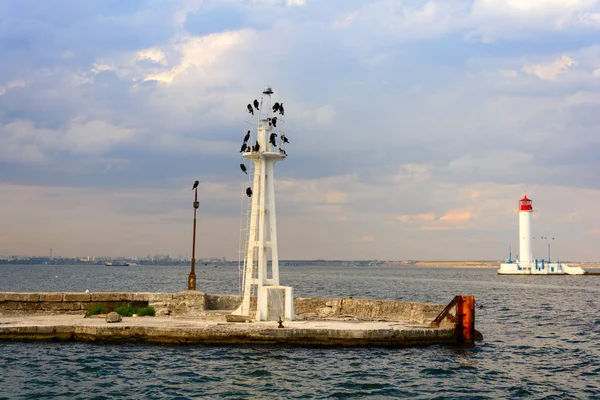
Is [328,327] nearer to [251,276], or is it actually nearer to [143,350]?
[251,276]

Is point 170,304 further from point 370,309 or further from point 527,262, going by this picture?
point 527,262

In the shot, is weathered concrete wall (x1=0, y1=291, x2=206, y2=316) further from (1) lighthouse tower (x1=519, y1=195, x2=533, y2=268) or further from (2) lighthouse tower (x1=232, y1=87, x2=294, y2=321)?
(1) lighthouse tower (x1=519, y1=195, x2=533, y2=268)

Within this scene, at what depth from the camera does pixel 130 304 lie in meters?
31.2

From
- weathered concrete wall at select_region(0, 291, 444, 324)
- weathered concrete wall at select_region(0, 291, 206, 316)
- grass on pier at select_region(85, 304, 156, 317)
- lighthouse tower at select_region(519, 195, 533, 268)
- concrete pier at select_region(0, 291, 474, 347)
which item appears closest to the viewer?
concrete pier at select_region(0, 291, 474, 347)

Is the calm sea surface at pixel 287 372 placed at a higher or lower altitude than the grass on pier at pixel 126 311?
lower

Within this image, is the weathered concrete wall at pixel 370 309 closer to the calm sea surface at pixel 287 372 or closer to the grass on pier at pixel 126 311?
the calm sea surface at pixel 287 372

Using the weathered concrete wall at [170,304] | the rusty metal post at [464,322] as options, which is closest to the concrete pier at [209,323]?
the weathered concrete wall at [170,304]

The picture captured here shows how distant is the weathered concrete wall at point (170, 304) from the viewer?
30.0 metres

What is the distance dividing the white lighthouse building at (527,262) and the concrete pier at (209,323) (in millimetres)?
101897

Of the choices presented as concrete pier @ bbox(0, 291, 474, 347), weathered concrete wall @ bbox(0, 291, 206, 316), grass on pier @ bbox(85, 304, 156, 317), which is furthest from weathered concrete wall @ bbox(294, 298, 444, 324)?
grass on pier @ bbox(85, 304, 156, 317)

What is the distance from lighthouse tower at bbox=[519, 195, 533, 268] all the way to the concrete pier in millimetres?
101590

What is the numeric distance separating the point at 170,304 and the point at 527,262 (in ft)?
398

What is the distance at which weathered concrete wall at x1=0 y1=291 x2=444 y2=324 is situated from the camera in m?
30.0

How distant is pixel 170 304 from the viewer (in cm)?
3069
